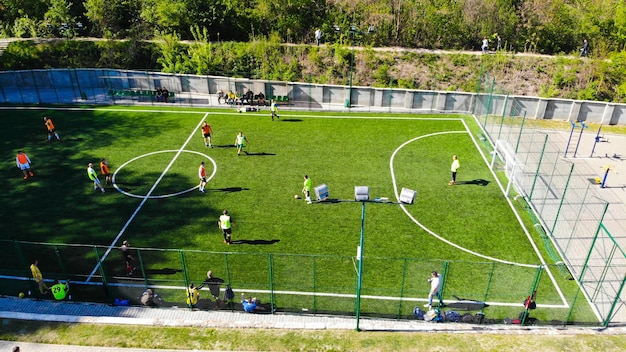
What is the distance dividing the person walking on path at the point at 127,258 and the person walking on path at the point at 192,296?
3.15 m

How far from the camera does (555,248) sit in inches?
782

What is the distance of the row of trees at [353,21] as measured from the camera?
4034 cm

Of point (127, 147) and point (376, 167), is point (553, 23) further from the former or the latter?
point (127, 147)

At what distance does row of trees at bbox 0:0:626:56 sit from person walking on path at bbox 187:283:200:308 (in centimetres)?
3020

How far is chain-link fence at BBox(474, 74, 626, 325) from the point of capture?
17.4 m

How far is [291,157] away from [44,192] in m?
12.9

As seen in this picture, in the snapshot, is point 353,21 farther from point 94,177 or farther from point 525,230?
point 94,177

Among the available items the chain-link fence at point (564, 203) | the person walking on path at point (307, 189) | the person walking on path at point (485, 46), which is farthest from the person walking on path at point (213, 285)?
the person walking on path at point (485, 46)

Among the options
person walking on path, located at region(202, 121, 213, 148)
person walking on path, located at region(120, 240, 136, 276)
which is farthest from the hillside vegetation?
person walking on path, located at region(120, 240, 136, 276)

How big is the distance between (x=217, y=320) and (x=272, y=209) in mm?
7136

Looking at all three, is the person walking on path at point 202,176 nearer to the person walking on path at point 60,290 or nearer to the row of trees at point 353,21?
the person walking on path at point 60,290

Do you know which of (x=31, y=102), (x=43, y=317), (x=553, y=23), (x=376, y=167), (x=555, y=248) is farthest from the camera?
(x=553, y=23)

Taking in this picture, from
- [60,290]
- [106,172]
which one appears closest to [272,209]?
[106,172]

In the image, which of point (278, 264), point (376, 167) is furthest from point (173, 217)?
point (376, 167)
